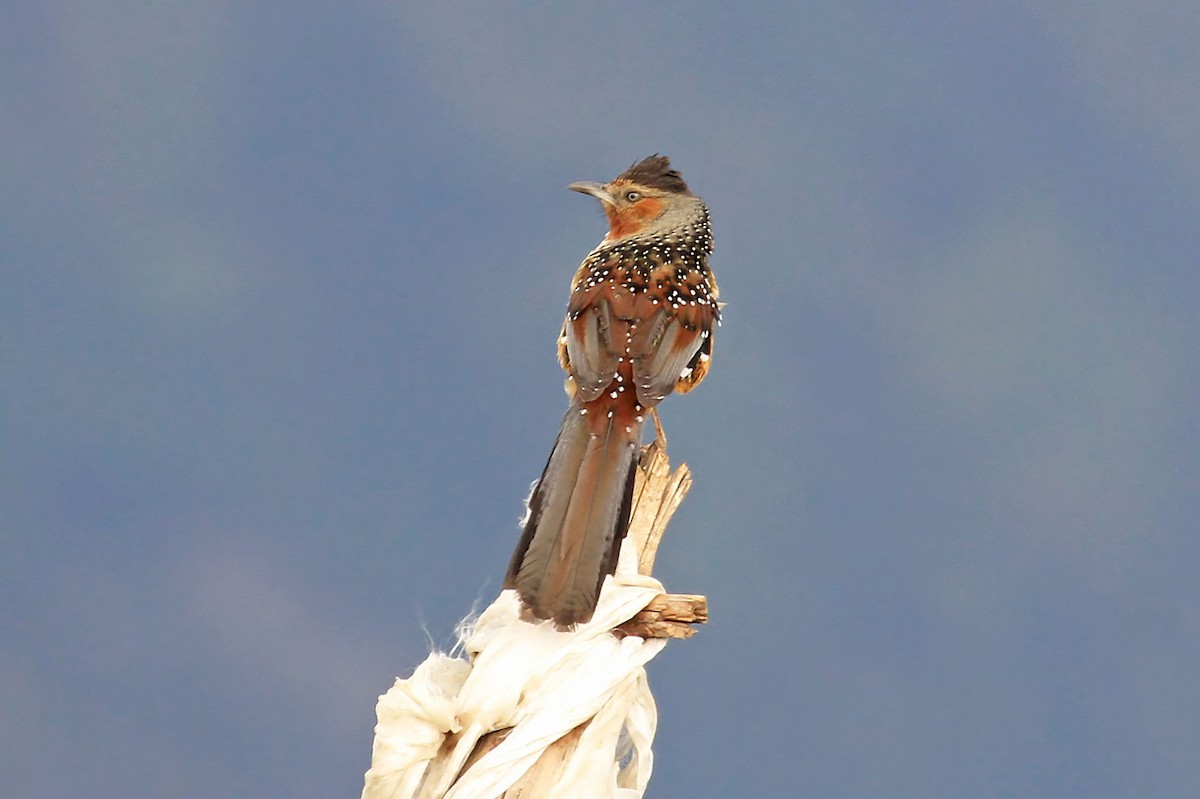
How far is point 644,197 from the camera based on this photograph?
6941mm

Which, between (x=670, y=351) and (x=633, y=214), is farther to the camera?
(x=633, y=214)

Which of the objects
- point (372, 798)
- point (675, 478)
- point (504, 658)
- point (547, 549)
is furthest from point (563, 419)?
point (372, 798)

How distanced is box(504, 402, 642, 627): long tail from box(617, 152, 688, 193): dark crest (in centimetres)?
240

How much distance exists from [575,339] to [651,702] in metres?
1.83

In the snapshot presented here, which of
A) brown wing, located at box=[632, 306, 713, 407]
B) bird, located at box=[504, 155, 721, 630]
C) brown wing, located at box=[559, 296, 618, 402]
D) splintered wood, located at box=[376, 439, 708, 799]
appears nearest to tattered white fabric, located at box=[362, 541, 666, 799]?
splintered wood, located at box=[376, 439, 708, 799]

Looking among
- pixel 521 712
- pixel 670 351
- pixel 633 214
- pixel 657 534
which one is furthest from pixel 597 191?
pixel 521 712

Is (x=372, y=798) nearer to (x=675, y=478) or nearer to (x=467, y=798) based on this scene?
(x=467, y=798)

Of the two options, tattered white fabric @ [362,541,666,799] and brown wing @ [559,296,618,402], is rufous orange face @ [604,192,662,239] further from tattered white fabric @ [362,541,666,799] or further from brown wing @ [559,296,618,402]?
tattered white fabric @ [362,541,666,799]

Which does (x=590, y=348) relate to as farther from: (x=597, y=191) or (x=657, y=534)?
(x=597, y=191)

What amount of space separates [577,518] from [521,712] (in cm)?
72

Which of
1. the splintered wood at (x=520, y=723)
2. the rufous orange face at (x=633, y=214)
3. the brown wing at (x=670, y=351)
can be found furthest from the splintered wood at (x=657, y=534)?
the rufous orange face at (x=633, y=214)

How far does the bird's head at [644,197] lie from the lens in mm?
6875

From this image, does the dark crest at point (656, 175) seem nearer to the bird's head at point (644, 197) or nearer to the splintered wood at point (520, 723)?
the bird's head at point (644, 197)

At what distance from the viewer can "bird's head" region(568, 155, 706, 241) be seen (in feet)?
22.6
